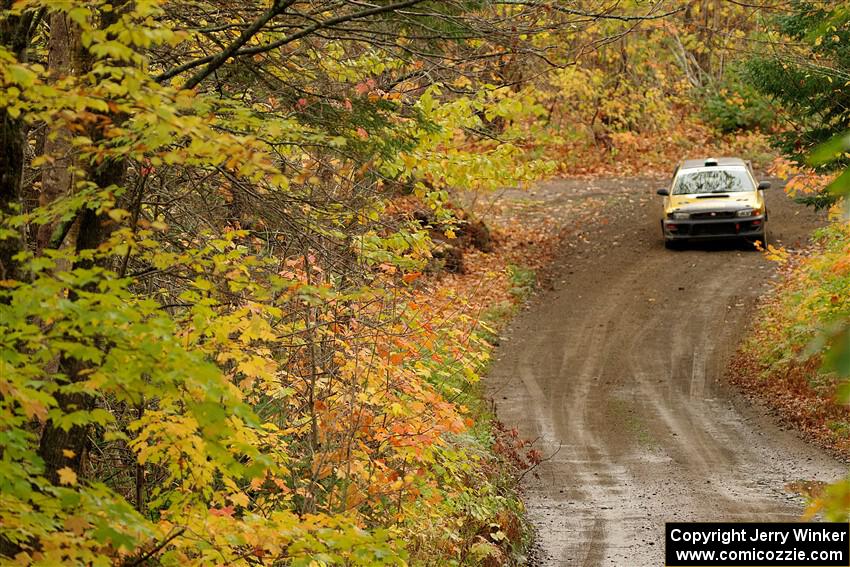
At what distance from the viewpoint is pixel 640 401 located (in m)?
16.0

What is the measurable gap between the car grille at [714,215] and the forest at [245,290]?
7736 mm

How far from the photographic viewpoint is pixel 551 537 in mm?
11047

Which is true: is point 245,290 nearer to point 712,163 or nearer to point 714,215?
point 714,215

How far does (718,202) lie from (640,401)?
8397 mm

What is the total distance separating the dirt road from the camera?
1150 centimetres

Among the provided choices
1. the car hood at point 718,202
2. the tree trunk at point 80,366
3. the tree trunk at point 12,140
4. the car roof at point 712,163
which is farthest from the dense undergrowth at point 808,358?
the tree trunk at point 12,140

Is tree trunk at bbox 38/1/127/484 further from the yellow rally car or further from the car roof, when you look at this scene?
the car roof

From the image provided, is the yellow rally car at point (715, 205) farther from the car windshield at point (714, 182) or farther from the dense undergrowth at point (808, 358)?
the dense undergrowth at point (808, 358)

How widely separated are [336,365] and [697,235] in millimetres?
15878

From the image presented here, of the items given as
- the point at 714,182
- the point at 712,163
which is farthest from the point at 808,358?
the point at 712,163

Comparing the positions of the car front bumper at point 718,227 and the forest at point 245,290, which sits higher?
the car front bumper at point 718,227

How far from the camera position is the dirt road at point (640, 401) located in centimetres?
1150

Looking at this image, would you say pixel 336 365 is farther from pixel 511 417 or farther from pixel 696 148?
pixel 696 148

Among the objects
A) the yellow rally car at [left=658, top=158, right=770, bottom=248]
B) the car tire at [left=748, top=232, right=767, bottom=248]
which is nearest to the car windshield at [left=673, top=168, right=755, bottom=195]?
the yellow rally car at [left=658, top=158, right=770, bottom=248]
